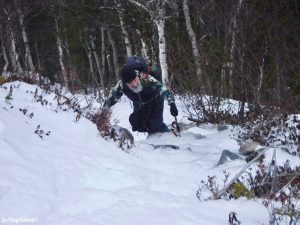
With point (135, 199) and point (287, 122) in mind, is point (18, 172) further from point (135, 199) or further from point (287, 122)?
point (287, 122)

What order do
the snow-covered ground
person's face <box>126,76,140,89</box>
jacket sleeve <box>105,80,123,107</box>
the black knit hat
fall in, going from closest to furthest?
the snow-covered ground < the black knit hat < person's face <box>126,76,140,89</box> < jacket sleeve <box>105,80,123,107</box>

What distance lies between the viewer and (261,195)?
3504 mm

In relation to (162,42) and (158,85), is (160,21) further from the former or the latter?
(158,85)

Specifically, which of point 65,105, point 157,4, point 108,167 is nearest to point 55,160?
point 108,167

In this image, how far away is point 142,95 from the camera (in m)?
7.07

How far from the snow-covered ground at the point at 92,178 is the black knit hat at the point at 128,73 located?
105 centimetres

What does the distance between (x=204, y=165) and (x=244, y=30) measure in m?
3.93

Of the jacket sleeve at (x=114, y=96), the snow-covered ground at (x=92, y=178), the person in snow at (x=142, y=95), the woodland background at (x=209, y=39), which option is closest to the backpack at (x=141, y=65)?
the person in snow at (x=142, y=95)

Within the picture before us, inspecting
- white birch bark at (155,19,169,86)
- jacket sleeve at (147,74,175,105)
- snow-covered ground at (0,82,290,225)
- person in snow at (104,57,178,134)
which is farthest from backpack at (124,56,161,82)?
white birch bark at (155,19,169,86)

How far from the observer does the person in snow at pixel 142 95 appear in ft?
21.6

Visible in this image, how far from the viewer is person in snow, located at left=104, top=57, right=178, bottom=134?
21.6 ft

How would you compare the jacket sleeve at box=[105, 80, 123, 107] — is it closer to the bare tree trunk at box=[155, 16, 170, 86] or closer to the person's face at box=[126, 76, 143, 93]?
the person's face at box=[126, 76, 143, 93]

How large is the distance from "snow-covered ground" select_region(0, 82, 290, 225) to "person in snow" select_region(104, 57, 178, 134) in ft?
3.35

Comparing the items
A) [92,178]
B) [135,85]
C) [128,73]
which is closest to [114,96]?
[135,85]
